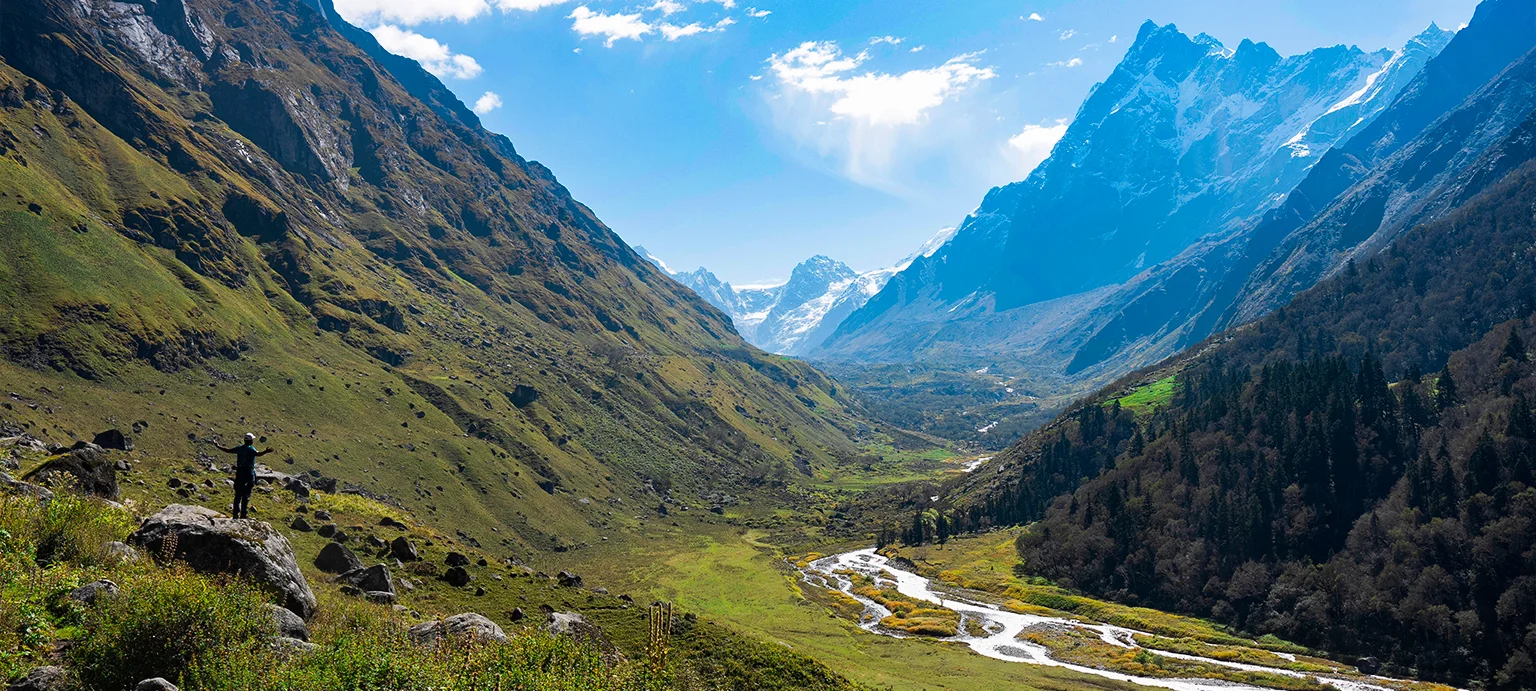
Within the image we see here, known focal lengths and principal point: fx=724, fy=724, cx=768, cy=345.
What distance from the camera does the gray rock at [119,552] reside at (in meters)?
28.9

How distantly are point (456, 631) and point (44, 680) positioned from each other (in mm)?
15580

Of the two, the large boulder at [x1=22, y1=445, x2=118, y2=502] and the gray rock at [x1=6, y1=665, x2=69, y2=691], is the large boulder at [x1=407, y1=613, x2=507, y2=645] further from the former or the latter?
the large boulder at [x1=22, y1=445, x2=118, y2=502]

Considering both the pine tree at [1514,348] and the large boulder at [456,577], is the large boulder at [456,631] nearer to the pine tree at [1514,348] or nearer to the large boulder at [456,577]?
the large boulder at [456,577]

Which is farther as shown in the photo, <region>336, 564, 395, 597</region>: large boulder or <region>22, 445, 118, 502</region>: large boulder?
<region>336, 564, 395, 597</region>: large boulder

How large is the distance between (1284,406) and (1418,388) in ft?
77.4

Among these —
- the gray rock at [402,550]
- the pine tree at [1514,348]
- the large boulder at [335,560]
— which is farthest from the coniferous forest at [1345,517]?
the large boulder at [335,560]

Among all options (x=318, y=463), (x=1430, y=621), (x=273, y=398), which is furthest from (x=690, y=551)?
(x=1430, y=621)

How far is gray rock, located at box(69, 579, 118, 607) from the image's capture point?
955 inches

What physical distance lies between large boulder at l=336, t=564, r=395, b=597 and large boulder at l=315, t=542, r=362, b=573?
1.99 metres

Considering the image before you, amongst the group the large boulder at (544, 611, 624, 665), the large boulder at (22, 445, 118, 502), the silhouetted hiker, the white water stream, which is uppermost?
the silhouetted hiker

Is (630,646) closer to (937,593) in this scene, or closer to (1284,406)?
(937,593)

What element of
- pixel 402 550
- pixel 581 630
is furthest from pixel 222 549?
pixel 402 550

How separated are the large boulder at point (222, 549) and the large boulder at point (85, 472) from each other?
36.5 ft

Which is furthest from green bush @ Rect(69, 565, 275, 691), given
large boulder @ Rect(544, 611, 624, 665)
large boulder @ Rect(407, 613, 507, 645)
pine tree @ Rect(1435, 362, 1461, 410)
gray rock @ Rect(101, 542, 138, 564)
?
pine tree @ Rect(1435, 362, 1461, 410)
